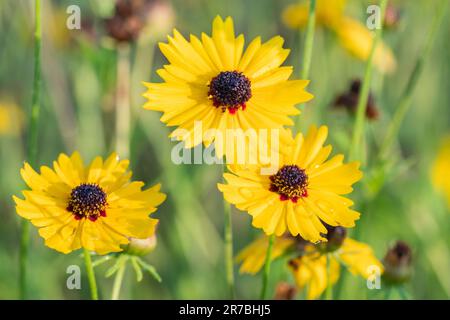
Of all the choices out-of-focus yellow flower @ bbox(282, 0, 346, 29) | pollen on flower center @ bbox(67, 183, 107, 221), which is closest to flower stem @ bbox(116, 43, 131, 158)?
out-of-focus yellow flower @ bbox(282, 0, 346, 29)

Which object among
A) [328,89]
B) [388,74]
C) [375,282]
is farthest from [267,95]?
[388,74]

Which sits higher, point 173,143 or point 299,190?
point 173,143

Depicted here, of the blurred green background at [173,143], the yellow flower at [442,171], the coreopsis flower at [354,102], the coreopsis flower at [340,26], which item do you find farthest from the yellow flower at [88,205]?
the yellow flower at [442,171]

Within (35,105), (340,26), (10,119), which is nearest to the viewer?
(35,105)

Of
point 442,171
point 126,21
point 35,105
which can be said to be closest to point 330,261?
→ point 35,105

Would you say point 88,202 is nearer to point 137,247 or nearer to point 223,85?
point 137,247
